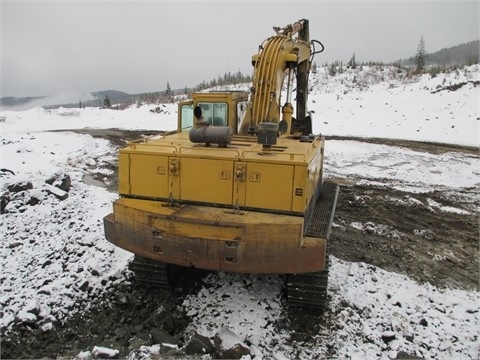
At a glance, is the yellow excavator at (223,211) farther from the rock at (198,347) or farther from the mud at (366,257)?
the rock at (198,347)

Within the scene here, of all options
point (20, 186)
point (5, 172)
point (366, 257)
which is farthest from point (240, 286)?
point (5, 172)

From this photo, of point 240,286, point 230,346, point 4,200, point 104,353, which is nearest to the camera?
point 104,353

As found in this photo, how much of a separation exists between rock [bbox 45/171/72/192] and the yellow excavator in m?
4.30

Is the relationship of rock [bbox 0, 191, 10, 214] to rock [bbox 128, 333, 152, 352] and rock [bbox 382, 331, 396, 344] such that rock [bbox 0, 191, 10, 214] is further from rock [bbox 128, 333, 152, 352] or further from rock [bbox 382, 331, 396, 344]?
rock [bbox 382, 331, 396, 344]

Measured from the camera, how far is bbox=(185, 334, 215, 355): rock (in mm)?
4449

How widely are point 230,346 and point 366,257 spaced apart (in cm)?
348

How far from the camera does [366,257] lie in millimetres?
7066

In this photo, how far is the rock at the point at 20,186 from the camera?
870cm

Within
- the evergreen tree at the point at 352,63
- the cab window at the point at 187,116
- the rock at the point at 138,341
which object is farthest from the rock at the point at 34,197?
the evergreen tree at the point at 352,63

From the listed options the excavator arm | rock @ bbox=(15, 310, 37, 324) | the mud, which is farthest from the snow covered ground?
the excavator arm

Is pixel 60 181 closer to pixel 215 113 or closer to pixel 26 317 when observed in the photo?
pixel 215 113

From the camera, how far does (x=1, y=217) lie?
784cm

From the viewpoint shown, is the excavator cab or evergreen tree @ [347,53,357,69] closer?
the excavator cab

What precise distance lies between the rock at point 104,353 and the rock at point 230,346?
106 centimetres
